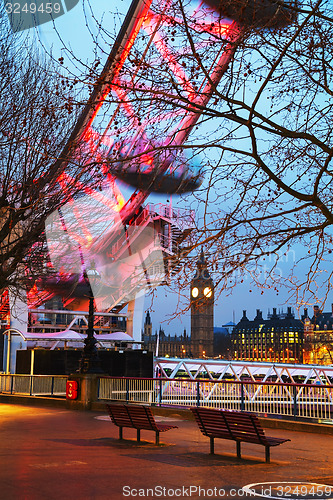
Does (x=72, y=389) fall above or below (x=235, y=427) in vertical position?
above

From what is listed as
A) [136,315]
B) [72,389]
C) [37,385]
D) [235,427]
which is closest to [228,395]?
[72,389]

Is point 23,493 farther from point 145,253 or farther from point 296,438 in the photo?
point 145,253

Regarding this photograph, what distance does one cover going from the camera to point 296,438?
570 inches

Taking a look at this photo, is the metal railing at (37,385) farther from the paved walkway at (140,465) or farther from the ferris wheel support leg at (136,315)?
the ferris wheel support leg at (136,315)

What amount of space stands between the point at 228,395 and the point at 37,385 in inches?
408

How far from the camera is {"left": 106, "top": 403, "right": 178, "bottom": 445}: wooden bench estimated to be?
12.7m

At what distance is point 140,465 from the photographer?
10.3 metres

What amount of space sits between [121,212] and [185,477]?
35.2 metres

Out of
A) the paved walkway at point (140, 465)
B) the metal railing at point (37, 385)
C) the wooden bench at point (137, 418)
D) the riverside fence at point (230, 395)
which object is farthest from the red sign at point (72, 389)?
the wooden bench at point (137, 418)

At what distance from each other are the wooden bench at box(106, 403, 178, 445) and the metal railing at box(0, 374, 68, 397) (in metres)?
12.6

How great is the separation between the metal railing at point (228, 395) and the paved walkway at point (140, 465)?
223cm

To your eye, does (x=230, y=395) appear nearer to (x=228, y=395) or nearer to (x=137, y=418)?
(x=228, y=395)

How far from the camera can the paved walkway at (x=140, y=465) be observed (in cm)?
838

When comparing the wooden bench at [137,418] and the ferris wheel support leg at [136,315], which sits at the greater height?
the ferris wheel support leg at [136,315]
